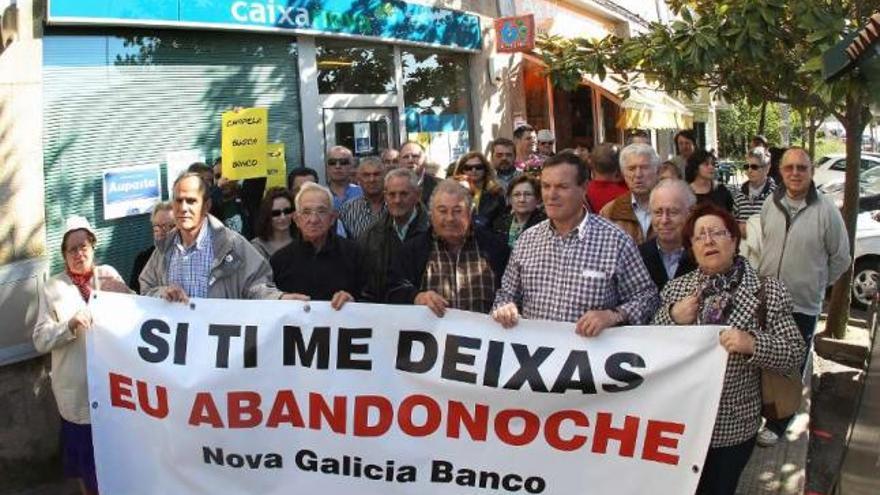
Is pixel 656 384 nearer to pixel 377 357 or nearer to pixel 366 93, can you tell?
pixel 377 357

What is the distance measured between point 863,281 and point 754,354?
789cm

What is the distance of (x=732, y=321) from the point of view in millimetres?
3119

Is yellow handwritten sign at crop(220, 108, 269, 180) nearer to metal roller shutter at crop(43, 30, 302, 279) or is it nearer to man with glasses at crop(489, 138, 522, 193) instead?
metal roller shutter at crop(43, 30, 302, 279)

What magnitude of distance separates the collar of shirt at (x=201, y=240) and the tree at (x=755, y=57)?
3.28 metres

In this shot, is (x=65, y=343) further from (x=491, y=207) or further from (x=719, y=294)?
(x=719, y=294)

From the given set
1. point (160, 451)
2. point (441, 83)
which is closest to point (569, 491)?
point (160, 451)

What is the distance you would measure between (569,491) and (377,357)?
1031 mm

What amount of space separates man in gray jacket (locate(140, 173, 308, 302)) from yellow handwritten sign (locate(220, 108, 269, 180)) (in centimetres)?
147

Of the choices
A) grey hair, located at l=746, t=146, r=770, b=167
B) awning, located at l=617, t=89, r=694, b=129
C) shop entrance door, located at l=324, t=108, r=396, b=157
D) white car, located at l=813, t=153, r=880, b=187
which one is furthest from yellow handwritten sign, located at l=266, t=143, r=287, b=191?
white car, located at l=813, t=153, r=880, b=187

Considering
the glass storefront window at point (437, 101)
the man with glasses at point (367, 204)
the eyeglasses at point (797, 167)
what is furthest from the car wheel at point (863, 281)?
the man with glasses at point (367, 204)

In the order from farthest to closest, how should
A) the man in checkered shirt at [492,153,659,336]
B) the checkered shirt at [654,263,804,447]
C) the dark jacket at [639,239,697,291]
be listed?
the dark jacket at [639,239,697,291] < the man in checkered shirt at [492,153,659,336] < the checkered shirt at [654,263,804,447]

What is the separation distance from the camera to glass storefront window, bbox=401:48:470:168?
9.83 metres

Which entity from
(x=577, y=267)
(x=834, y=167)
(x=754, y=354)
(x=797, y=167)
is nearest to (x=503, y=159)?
(x=797, y=167)

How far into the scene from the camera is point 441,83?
10.5 metres
